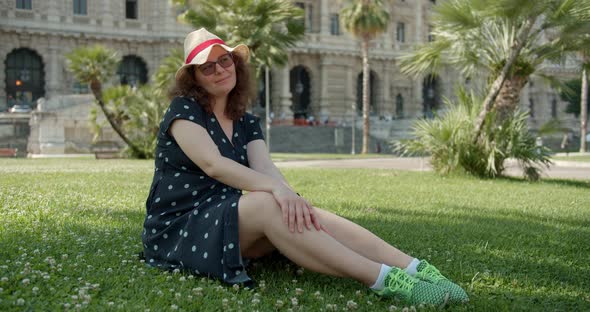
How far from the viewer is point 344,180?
12938 mm

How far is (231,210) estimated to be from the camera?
358 centimetres

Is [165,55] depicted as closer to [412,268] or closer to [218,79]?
[218,79]

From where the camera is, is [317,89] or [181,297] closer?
[181,297]

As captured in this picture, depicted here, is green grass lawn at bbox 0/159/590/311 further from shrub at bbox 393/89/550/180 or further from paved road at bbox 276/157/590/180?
paved road at bbox 276/157/590/180

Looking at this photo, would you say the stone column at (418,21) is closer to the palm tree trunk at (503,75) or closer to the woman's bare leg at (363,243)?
the palm tree trunk at (503,75)

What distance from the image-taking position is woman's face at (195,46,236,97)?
409 centimetres

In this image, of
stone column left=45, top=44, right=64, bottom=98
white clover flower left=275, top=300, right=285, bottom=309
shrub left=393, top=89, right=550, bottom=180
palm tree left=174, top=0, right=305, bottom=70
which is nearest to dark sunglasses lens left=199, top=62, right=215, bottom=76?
white clover flower left=275, top=300, right=285, bottom=309

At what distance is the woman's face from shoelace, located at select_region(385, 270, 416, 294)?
5.35 feet

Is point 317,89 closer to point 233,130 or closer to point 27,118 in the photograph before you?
point 27,118

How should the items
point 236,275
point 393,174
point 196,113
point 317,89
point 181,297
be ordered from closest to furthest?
point 181,297 < point 236,275 < point 196,113 < point 393,174 < point 317,89

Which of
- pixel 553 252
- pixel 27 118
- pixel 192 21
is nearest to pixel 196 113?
pixel 553 252

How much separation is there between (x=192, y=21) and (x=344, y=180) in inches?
425

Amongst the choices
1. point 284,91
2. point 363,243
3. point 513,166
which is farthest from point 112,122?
point 284,91

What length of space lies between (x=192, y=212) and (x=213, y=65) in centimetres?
98
